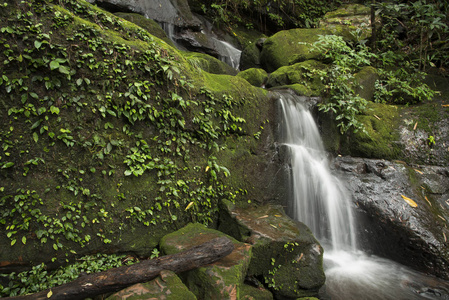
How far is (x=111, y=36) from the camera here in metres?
3.61

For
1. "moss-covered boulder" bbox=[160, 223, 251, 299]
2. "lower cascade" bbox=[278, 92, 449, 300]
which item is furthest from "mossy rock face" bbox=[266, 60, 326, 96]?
"moss-covered boulder" bbox=[160, 223, 251, 299]

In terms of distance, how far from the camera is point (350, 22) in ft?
31.9

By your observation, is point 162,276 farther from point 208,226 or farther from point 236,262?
point 208,226

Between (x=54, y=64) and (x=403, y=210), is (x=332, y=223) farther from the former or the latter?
(x=54, y=64)

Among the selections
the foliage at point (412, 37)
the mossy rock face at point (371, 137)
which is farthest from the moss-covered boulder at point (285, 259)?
the foliage at point (412, 37)

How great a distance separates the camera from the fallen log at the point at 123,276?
264 centimetres

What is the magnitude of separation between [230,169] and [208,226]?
1083mm

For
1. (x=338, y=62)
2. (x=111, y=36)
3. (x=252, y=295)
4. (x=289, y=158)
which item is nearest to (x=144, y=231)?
(x=252, y=295)

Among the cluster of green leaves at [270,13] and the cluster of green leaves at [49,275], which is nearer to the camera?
the cluster of green leaves at [49,275]

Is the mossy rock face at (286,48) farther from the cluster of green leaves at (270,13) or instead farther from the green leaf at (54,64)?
the green leaf at (54,64)

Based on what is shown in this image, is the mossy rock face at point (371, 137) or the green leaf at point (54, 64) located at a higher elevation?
the green leaf at point (54, 64)

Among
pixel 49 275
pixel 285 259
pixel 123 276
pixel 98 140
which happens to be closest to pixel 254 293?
pixel 285 259

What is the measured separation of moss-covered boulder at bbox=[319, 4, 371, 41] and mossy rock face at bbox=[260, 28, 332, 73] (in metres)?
0.99

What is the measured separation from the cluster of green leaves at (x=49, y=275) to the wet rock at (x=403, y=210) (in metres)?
4.63
